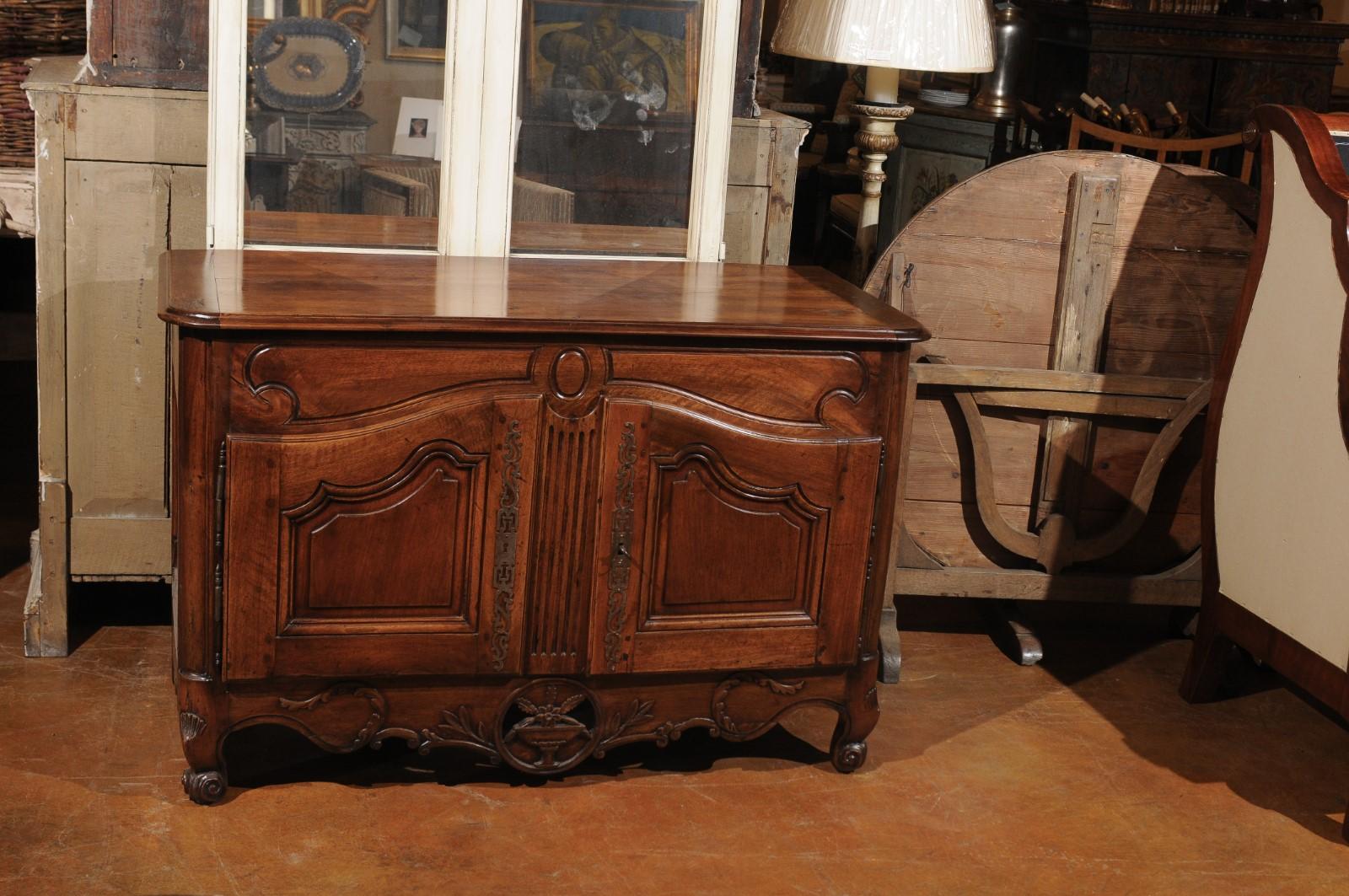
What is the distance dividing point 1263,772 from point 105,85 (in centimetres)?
278

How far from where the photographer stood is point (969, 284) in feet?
11.3

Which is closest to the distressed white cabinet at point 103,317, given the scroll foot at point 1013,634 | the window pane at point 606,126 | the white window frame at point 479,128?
the white window frame at point 479,128

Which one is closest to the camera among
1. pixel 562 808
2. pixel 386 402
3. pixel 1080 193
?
pixel 386 402

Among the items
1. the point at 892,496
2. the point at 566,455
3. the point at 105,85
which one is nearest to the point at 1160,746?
the point at 892,496

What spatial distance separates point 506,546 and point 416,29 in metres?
1.14

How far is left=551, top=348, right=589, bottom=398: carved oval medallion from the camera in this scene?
2592 mm

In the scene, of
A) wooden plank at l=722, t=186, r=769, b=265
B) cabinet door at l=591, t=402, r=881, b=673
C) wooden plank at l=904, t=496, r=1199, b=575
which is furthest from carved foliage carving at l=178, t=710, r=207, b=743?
wooden plank at l=904, t=496, r=1199, b=575

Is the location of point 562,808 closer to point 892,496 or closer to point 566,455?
point 566,455

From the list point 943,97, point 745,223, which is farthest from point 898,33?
point 943,97

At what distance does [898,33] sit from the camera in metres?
3.13

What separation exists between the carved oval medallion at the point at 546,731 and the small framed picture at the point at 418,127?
1148mm

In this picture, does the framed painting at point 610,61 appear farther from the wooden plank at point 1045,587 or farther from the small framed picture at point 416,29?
the wooden plank at point 1045,587

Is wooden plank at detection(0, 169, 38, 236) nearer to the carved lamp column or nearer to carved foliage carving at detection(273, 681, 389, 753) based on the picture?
carved foliage carving at detection(273, 681, 389, 753)

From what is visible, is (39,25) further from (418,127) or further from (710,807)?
(710,807)
